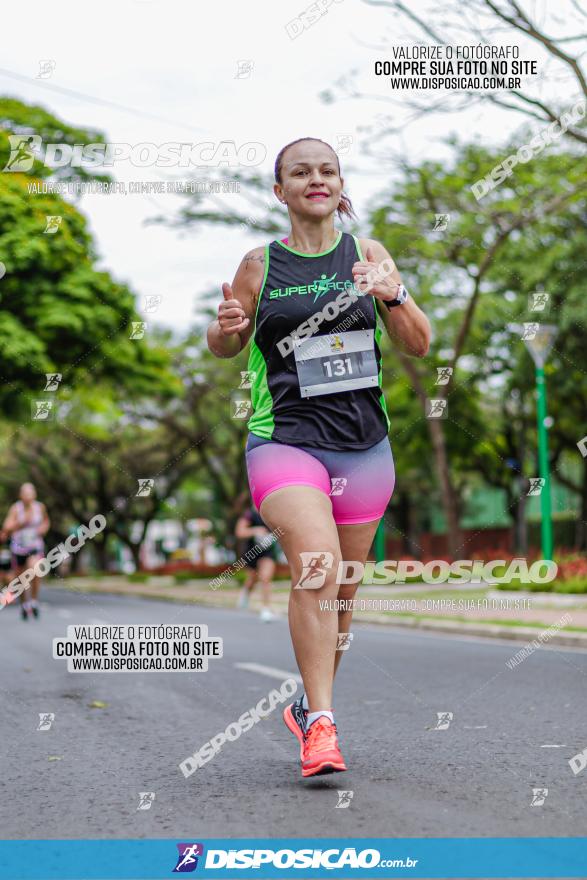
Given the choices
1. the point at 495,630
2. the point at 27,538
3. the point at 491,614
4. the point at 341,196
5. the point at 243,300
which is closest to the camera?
the point at 243,300

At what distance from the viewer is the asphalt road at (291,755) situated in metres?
3.38

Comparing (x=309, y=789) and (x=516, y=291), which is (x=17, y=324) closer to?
(x=516, y=291)

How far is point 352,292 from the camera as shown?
4.04 metres

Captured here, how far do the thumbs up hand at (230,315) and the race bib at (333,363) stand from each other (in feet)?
0.67

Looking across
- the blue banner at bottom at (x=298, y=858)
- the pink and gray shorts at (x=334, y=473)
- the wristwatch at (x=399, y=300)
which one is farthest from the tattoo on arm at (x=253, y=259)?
the blue banner at bottom at (x=298, y=858)

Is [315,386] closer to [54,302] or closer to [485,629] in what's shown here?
[485,629]

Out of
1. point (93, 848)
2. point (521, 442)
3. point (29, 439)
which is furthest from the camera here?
point (29, 439)

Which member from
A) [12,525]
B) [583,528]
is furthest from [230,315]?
[583,528]

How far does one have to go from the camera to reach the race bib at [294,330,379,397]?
158 inches

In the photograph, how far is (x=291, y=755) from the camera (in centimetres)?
460

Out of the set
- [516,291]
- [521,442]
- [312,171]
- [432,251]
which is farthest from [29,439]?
[312,171]

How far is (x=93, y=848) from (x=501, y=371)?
1104 inches

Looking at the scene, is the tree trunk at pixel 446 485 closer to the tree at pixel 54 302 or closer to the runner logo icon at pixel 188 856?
the tree at pixel 54 302

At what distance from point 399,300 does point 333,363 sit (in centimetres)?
31
